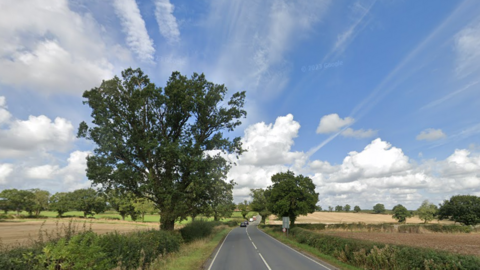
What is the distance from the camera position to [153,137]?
27.5m

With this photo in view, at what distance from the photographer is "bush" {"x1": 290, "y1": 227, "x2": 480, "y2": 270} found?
10.3 metres

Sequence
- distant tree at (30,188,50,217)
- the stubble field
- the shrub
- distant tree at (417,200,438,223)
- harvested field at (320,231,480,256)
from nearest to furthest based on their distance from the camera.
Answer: harvested field at (320,231,480,256) → the stubble field → the shrub → distant tree at (417,200,438,223) → distant tree at (30,188,50,217)

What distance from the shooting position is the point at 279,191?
44.3m

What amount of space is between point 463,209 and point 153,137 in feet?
291

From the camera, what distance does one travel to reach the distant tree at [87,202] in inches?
3849

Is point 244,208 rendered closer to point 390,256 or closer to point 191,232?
point 191,232

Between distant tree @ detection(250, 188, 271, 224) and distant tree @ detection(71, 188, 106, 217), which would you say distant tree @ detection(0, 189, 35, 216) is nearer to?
distant tree @ detection(71, 188, 106, 217)

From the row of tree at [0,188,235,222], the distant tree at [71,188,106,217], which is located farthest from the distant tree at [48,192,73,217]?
the distant tree at [71,188,106,217]

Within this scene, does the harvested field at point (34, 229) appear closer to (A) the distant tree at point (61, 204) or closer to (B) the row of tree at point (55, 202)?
(B) the row of tree at point (55, 202)

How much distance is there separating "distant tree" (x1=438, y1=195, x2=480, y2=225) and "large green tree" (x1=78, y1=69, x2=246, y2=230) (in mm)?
79229

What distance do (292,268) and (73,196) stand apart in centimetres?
11796

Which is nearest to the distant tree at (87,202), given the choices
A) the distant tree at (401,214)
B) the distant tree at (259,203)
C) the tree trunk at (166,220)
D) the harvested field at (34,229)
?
the harvested field at (34,229)

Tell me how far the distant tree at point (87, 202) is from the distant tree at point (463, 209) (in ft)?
396

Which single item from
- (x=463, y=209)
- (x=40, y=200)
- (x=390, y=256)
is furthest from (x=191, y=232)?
(x=40, y=200)
